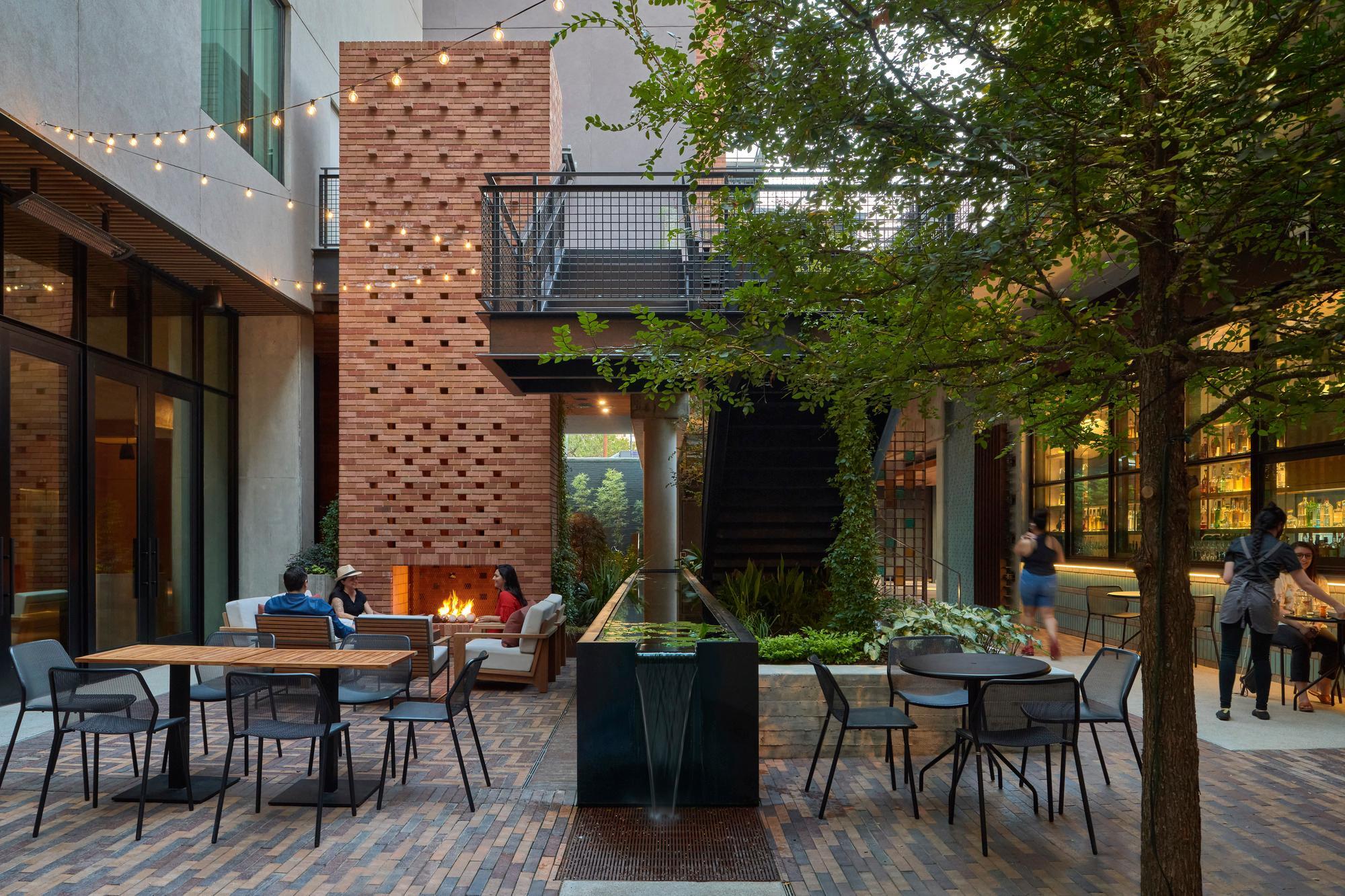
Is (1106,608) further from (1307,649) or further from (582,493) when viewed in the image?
(582,493)

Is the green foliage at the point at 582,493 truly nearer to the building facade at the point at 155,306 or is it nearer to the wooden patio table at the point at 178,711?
the building facade at the point at 155,306

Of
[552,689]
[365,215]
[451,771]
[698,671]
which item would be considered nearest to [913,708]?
[698,671]

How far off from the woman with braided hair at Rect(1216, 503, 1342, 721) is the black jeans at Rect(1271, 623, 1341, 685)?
28 centimetres

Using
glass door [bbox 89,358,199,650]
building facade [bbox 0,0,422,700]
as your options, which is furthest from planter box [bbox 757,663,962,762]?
glass door [bbox 89,358,199,650]

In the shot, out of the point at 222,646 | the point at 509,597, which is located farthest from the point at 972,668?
the point at 509,597

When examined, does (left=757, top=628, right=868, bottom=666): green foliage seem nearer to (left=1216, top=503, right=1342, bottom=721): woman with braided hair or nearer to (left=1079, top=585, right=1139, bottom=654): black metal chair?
(left=1216, top=503, right=1342, bottom=721): woman with braided hair

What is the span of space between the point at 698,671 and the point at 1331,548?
6252 mm

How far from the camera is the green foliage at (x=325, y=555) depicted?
11.8m

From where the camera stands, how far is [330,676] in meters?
5.22

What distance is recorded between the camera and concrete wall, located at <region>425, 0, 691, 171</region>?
16609 mm

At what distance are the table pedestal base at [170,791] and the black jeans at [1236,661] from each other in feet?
22.9

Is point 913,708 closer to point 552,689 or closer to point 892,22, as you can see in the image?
point 552,689

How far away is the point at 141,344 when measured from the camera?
10.1 m

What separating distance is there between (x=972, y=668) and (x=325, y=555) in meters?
9.21
